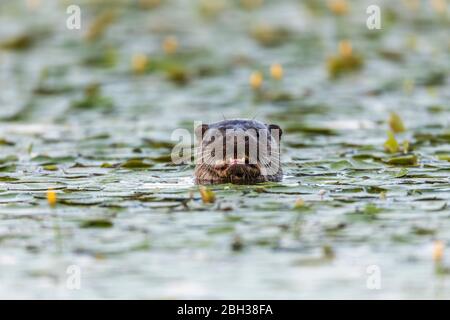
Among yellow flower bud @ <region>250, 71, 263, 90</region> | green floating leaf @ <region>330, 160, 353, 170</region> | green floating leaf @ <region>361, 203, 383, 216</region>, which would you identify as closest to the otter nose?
green floating leaf @ <region>330, 160, 353, 170</region>

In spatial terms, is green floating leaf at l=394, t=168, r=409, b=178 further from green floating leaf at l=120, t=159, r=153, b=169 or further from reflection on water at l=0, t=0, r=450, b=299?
green floating leaf at l=120, t=159, r=153, b=169

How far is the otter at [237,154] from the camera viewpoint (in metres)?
9.89

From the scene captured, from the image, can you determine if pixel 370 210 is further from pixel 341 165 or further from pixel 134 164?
pixel 134 164

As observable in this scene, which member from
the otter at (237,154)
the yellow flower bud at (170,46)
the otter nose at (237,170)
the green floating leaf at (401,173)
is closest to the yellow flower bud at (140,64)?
the yellow flower bud at (170,46)

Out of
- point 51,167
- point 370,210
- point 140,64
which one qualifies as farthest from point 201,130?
point 140,64

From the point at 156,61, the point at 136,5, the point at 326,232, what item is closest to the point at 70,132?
the point at 156,61

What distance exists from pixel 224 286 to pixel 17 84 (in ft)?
35.9

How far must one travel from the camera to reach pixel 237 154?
9930 mm

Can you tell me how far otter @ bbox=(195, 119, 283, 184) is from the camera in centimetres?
989

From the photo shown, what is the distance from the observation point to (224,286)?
6.88 m

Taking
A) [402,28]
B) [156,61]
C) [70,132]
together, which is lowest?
[70,132]

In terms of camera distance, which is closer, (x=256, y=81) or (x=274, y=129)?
(x=274, y=129)

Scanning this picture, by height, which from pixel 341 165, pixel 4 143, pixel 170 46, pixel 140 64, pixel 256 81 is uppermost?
pixel 170 46
